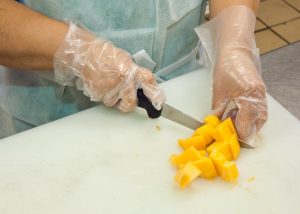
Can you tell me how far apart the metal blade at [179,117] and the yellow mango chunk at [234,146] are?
2.8 inches

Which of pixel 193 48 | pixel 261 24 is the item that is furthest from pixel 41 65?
pixel 261 24

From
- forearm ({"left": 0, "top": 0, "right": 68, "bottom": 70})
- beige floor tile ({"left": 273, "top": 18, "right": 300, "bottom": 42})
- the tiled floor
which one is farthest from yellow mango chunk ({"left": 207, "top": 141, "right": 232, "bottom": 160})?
beige floor tile ({"left": 273, "top": 18, "right": 300, "bottom": 42})

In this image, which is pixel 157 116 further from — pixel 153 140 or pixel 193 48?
pixel 193 48

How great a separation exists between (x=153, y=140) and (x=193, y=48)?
0.27m

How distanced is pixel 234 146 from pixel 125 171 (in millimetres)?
179

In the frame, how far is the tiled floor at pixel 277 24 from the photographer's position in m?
1.85

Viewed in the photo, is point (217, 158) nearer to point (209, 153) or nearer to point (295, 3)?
point (209, 153)

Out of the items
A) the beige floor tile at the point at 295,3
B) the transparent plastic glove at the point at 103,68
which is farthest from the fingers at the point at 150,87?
the beige floor tile at the point at 295,3

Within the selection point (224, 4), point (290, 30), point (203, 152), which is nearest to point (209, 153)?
Answer: point (203, 152)

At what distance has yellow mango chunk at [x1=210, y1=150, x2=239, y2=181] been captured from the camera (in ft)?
2.06

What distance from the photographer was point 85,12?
716mm

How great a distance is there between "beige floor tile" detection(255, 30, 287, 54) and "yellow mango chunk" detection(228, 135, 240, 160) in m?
1.22

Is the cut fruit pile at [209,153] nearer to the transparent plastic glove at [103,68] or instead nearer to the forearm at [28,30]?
the transparent plastic glove at [103,68]

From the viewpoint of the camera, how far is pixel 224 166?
626mm
